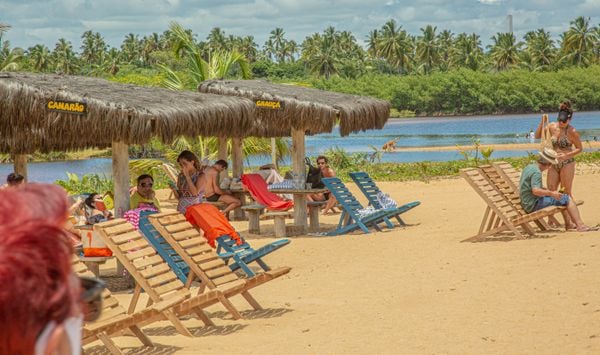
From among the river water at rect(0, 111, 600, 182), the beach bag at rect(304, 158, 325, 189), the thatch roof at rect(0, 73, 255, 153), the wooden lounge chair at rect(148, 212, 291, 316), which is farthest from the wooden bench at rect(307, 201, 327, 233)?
the river water at rect(0, 111, 600, 182)

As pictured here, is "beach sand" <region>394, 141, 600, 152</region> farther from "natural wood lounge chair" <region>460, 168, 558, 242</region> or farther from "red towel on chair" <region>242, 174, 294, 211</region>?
"natural wood lounge chair" <region>460, 168, 558, 242</region>

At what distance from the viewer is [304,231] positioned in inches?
523

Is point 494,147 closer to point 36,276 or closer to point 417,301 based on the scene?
point 417,301

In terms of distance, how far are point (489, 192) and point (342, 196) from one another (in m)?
1.96

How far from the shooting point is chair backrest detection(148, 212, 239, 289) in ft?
24.3

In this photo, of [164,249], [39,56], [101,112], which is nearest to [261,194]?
[101,112]

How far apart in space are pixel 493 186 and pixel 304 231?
9.59ft

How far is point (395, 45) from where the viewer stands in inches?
4215

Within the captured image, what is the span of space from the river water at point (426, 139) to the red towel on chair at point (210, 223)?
18.9 meters

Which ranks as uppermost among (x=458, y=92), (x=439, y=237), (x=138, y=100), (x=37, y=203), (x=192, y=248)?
(x=37, y=203)

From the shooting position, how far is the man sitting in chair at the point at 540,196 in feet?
35.6

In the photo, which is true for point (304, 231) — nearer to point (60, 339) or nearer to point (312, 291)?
point (312, 291)

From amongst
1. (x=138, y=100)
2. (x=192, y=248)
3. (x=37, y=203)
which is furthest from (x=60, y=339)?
(x=138, y=100)

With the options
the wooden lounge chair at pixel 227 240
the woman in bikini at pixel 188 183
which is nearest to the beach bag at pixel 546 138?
the woman in bikini at pixel 188 183
